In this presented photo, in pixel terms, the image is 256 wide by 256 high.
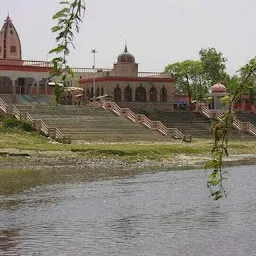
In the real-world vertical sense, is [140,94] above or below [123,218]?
above

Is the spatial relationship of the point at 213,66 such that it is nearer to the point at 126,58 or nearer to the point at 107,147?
the point at 126,58

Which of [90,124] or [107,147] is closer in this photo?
[107,147]

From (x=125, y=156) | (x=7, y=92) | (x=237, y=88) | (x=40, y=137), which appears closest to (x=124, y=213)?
(x=237, y=88)

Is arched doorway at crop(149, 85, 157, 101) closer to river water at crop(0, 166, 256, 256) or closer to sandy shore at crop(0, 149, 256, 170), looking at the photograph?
sandy shore at crop(0, 149, 256, 170)

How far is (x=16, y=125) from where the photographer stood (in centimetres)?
4703

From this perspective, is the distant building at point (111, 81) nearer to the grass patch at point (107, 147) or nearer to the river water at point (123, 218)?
the grass patch at point (107, 147)

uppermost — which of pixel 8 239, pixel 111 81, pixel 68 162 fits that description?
pixel 111 81

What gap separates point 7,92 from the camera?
203ft

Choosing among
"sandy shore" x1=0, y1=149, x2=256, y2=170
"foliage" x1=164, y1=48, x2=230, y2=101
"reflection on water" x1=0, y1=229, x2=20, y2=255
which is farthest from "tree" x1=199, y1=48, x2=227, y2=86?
"reflection on water" x1=0, y1=229, x2=20, y2=255

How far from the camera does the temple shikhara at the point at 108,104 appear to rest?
164 ft

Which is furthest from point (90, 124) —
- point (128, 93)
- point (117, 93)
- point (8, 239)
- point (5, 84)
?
point (8, 239)

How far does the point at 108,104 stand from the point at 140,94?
37.1 feet

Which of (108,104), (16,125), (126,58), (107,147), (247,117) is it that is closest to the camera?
(107,147)

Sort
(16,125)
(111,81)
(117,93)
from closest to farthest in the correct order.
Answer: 1. (16,125)
2. (111,81)
3. (117,93)
